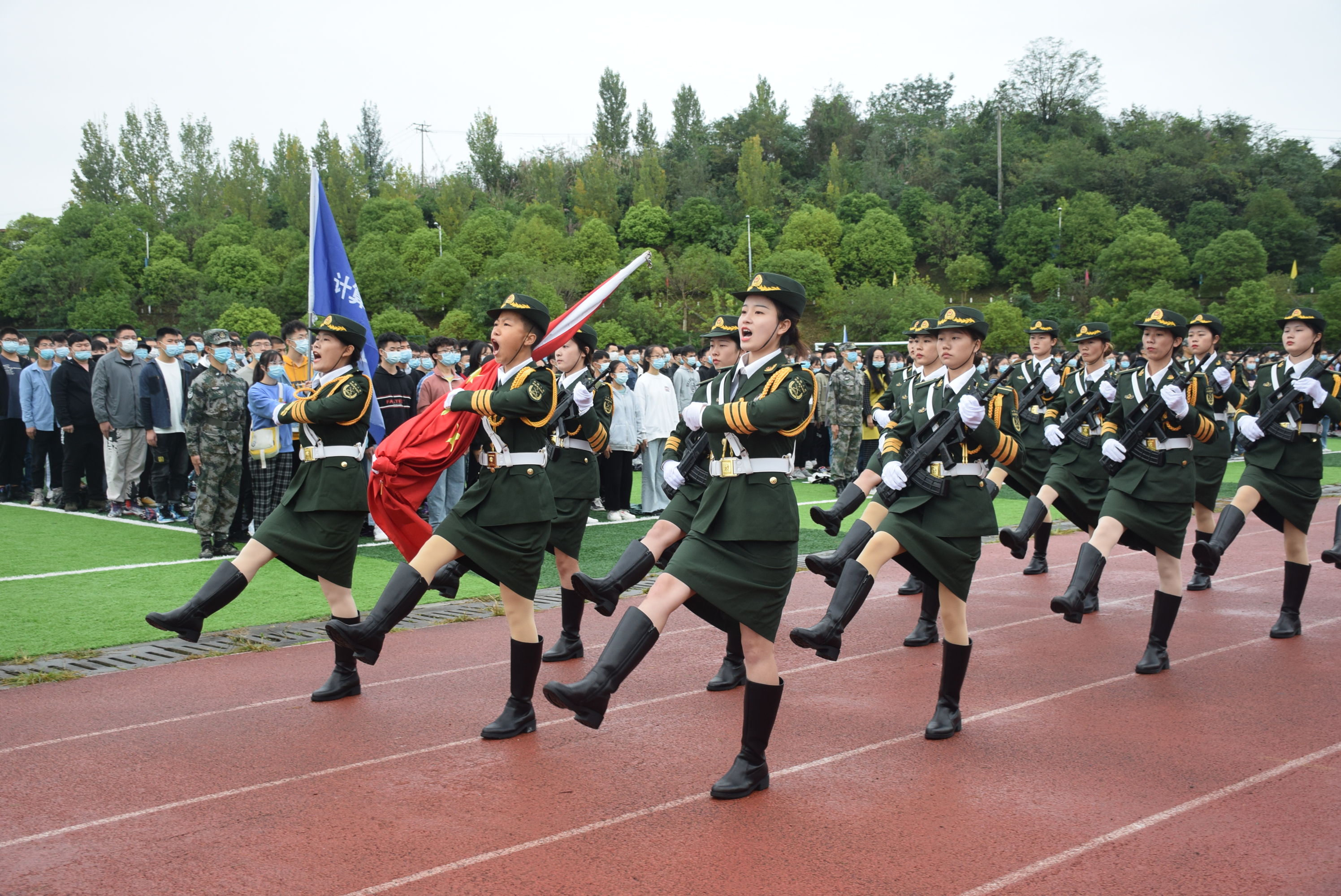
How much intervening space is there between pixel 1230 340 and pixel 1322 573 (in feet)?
144

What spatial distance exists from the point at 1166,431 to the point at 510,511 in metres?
4.21

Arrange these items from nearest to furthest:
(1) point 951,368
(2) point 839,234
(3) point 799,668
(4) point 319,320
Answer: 1. (1) point 951,368
2. (3) point 799,668
3. (4) point 319,320
4. (2) point 839,234

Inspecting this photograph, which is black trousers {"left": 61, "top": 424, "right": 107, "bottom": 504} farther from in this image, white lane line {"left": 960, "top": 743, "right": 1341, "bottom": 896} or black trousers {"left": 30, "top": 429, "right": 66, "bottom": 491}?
white lane line {"left": 960, "top": 743, "right": 1341, "bottom": 896}

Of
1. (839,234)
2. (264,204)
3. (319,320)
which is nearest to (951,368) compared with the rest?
(319,320)

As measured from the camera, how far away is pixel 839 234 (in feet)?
220

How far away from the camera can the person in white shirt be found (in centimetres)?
1342

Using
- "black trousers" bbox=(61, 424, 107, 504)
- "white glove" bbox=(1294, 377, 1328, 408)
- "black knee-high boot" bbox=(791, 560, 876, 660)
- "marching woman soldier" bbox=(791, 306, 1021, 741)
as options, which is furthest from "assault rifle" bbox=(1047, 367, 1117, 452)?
"black trousers" bbox=(61, 424, 107, 504)

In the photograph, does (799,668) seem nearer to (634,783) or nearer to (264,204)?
(634,783)

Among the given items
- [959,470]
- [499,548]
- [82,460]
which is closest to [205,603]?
[499,548]

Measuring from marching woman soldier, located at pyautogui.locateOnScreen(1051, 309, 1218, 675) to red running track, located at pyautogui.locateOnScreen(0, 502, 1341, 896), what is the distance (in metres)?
0.48

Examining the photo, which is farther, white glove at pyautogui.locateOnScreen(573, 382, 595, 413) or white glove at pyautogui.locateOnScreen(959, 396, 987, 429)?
white glove at pyautogui.locateOnScreen(573, 382, 595, 413)

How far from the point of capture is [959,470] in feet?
17.8

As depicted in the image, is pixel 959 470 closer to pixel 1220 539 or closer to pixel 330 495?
pixel 330 495

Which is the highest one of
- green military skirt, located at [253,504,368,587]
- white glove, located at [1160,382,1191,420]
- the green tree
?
the green tree
